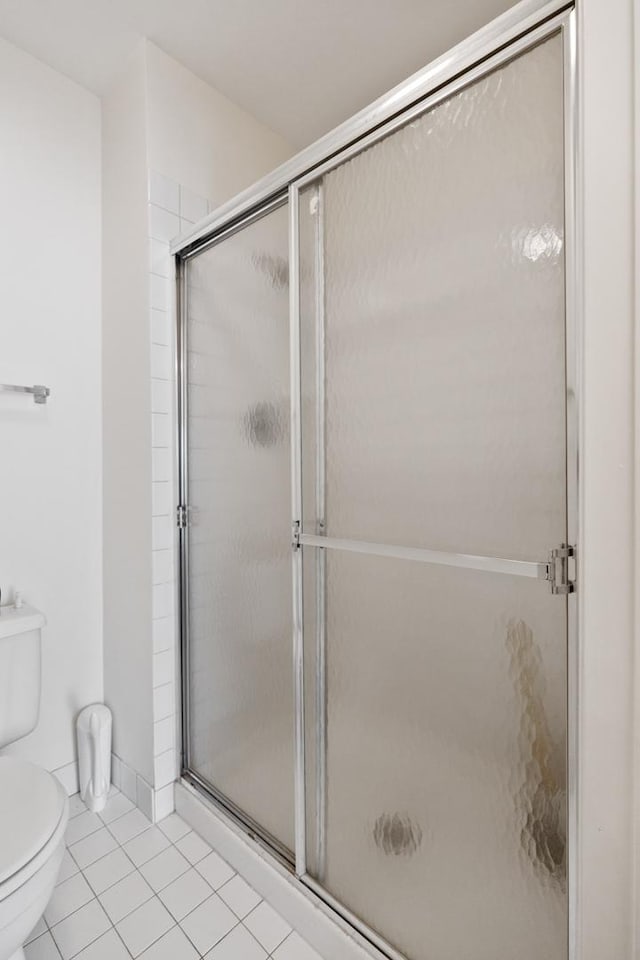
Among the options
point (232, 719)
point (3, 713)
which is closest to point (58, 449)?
point (3, 713)

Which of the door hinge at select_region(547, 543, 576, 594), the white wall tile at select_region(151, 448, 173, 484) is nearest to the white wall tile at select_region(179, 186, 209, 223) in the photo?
the white wall tile at select_region(151, 448, 173, 484)

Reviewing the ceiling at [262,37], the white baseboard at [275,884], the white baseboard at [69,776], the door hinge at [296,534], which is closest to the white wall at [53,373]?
the white baseboard at [69,776]

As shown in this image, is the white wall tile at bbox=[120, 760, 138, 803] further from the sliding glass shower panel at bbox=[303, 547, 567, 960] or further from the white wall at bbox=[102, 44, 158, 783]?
the sliding glass shower panel at bbox=[303, 547, 567, 960]

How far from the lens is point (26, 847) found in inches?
37.4

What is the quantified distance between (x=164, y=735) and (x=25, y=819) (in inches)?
22.4

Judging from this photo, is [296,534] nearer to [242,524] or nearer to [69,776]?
[242,524]

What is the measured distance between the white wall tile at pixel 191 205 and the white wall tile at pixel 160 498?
910 millimetres

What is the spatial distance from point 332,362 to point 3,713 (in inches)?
53.4

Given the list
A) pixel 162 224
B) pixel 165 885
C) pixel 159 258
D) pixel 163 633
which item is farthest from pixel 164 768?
pixel 162 224

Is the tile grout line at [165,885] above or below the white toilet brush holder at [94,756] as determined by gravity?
below

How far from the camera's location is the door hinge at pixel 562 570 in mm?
762

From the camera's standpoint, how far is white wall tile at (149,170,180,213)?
1.54m

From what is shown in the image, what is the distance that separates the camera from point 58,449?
165 cm

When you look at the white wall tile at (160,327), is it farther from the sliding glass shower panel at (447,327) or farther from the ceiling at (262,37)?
the ceiling at (262,37)
